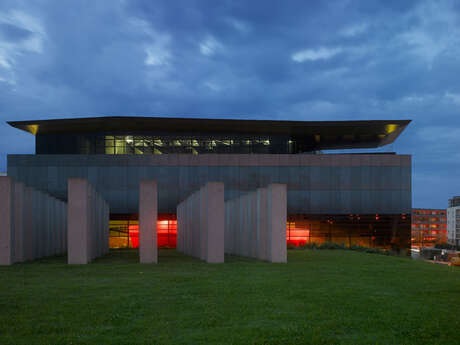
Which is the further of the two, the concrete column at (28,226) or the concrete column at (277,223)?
the concrete column at (28,226)

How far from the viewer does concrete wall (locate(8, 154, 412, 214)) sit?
36.1 meters

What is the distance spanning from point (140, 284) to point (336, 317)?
18.2 feet

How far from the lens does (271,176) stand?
3634 centimetres

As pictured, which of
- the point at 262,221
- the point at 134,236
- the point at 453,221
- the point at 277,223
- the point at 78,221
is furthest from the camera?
the point at 453,221

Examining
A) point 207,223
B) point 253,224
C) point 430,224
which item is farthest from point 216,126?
point 430,224

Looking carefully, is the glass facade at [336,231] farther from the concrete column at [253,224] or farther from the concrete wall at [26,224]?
the concrete column at [253,224]

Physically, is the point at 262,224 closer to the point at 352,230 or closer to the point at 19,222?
the point at 19,222

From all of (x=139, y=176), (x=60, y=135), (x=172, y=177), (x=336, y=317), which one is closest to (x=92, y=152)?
(x=60, y=135)

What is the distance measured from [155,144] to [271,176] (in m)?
12.2

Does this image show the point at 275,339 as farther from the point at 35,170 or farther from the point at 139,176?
the point at 35,170

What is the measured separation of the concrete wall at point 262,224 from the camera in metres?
16.8

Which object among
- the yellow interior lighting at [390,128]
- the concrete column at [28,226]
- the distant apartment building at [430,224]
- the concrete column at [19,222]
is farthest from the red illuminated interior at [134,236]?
the distant apartment building at [430,224]

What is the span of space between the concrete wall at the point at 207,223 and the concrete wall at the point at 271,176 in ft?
43.8

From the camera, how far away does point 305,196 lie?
36.3 metres
